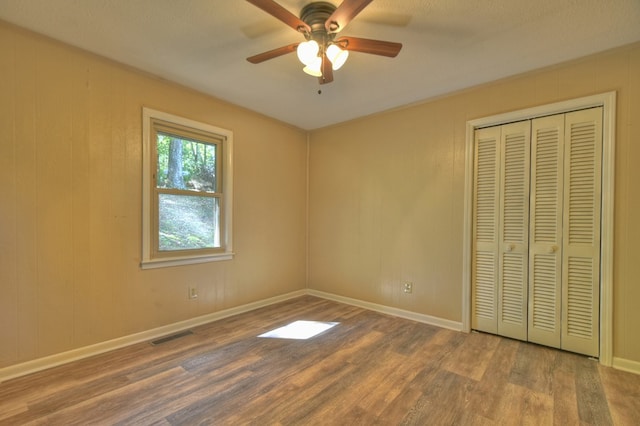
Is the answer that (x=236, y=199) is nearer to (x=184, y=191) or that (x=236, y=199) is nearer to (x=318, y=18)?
(x=184, y=191)

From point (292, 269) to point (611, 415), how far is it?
3.34 metres

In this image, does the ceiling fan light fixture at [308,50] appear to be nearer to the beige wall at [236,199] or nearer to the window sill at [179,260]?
the beige wall at [236,199]

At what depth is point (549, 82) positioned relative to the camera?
8.53 feet

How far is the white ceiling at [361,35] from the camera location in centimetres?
187

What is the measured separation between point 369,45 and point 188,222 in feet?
8.07

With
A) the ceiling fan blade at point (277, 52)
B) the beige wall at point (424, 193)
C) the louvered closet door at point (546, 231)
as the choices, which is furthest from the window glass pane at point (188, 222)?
the louvered closet door at point (546, 231)

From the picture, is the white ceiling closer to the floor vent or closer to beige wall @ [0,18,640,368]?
beige wall @ [0,18,640,368]

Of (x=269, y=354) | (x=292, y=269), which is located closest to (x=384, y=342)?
(x=269, y=354)

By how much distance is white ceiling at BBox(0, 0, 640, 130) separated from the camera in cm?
187

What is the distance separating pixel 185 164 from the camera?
3.10m

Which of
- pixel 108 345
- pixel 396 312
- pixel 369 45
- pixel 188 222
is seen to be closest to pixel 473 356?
pixel 396 312

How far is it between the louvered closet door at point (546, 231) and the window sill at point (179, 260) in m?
3.16

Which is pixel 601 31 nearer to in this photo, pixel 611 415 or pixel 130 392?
pixel 611 415

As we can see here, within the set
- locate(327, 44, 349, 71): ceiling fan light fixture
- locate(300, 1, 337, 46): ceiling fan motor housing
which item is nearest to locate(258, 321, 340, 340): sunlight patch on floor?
locate(327, 44, 349, 71): ceiling fan light fixture
